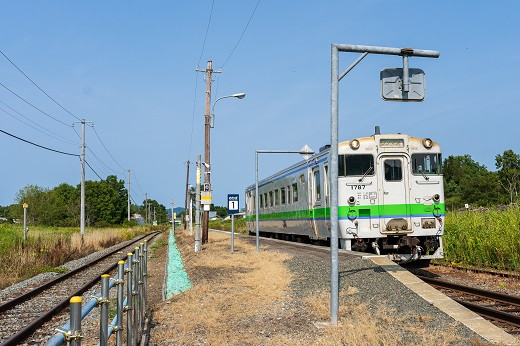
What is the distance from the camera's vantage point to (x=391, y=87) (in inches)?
336

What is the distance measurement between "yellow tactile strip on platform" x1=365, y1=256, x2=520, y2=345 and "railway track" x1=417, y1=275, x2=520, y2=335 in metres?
0.66

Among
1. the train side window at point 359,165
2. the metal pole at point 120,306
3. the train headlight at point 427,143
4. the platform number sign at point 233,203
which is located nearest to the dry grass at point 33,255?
the platform number sign at point 233,203

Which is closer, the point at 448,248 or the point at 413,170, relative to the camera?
the point at 413,170

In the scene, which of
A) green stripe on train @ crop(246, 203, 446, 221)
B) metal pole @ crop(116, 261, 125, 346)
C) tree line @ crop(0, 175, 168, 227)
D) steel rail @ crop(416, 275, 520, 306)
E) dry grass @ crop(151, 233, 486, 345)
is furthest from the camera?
tree line @ crop(0, 175, 168, 227)

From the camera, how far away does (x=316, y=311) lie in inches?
323

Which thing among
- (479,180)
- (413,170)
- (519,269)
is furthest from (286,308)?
(479,180)

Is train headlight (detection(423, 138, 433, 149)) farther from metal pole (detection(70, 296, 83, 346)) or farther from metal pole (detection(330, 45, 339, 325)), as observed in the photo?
metal pole (detection(70, 296, 83, 346))

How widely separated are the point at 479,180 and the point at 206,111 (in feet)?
227

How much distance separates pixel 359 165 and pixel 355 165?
11 centimetres

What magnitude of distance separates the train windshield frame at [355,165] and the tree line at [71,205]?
250 ft

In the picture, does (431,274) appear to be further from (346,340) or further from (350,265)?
(346,340)

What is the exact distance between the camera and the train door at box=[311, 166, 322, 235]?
53.9 feet

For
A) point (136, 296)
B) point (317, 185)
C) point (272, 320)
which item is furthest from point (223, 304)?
point (317, 185)

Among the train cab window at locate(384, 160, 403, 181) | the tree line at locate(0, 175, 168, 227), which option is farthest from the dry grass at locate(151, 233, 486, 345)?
the tree line at locate(0, 175, 168, 227)
